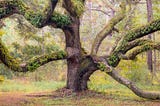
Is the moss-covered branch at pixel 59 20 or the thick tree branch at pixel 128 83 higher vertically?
the moss-covered branch at pixel 59 20

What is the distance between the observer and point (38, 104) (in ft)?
42.8

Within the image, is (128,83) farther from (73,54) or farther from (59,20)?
(59,20)

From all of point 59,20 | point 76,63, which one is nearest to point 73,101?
point 76,63

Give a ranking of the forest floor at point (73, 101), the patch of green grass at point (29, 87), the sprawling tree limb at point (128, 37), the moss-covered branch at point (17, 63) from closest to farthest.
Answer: the forest floor at point (73, 101)
the sprawling tree limb at point (128, 37)
the moss-covered branch at point (17, 63)
the patch of green grass at point (29, 87)

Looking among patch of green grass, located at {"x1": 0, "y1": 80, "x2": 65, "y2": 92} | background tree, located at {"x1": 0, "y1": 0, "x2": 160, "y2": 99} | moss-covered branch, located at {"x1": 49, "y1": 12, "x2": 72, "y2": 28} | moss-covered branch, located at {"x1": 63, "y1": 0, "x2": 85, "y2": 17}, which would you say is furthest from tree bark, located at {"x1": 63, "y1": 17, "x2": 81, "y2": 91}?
patch of green grass, located at {"x1": 0, "y1": 80, "x2": 65, "y2": 92}

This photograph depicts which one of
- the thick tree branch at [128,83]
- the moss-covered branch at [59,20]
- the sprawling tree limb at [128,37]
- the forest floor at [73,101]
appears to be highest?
the moss-covered branch at [59,20]

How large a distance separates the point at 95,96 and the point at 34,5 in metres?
9.49

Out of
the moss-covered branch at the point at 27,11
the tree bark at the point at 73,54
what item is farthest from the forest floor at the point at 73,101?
the moss-covered branch at the point at 27,11

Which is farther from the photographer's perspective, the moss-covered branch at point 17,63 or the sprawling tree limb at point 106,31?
the sprawling tree limb at point 106,31

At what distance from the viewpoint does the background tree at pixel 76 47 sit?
14.7m

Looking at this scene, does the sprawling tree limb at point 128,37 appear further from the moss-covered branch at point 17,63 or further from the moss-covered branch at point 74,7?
the moss-covered branch at point 17,63

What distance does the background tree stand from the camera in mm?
14690

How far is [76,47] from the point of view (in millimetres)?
16688

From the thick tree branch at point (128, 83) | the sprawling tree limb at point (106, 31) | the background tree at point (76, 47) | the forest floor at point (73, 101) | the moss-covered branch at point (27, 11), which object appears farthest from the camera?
the sprawling tree limb at point (106, 31)
